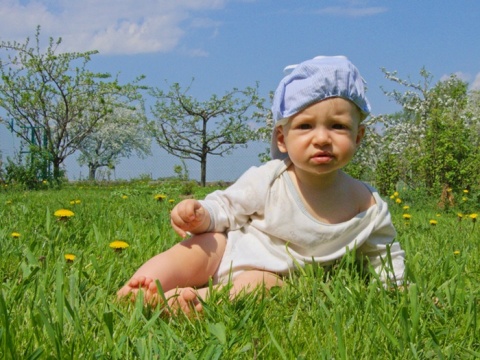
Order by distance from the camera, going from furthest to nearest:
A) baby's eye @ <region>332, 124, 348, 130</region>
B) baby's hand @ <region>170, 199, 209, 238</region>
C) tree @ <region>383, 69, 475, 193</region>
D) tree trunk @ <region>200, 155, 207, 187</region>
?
tree trunk @ <region>200, 155, 207, 187</region>
tree @ <region>383, 69, 475, 193</region>
baby's eye @ <region>332, 124, 348, 130</region>
baby's hand @ <region>170, 199, 209, 238</region>

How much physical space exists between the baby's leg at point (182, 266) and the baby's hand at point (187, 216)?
0.22 ft

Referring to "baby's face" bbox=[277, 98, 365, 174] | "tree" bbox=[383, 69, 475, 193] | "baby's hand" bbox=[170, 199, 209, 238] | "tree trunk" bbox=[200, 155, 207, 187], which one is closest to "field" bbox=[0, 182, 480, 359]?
"baby's hand" bbox=[170, 199, 209, 238]

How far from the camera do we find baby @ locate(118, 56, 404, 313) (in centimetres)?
236

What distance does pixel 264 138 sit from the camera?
53.9 feet

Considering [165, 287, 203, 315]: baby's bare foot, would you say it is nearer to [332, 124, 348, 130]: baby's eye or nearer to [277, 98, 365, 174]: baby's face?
[277, 98, 365, 174]: baby's face

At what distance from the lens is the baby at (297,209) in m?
2.36

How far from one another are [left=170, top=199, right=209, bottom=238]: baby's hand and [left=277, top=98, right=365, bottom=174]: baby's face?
42cm

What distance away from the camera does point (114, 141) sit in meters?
36.1

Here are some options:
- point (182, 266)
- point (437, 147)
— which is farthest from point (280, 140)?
point (437, 147)

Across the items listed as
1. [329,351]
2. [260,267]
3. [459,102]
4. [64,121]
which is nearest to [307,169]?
[260,267]

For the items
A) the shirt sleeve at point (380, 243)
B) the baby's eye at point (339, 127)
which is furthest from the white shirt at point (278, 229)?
the baby's eye at point (339, 127)

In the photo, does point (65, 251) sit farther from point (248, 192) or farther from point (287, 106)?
point (287, 106)

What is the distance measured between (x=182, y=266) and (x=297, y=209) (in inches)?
21.6

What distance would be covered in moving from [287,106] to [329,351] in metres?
1.17
